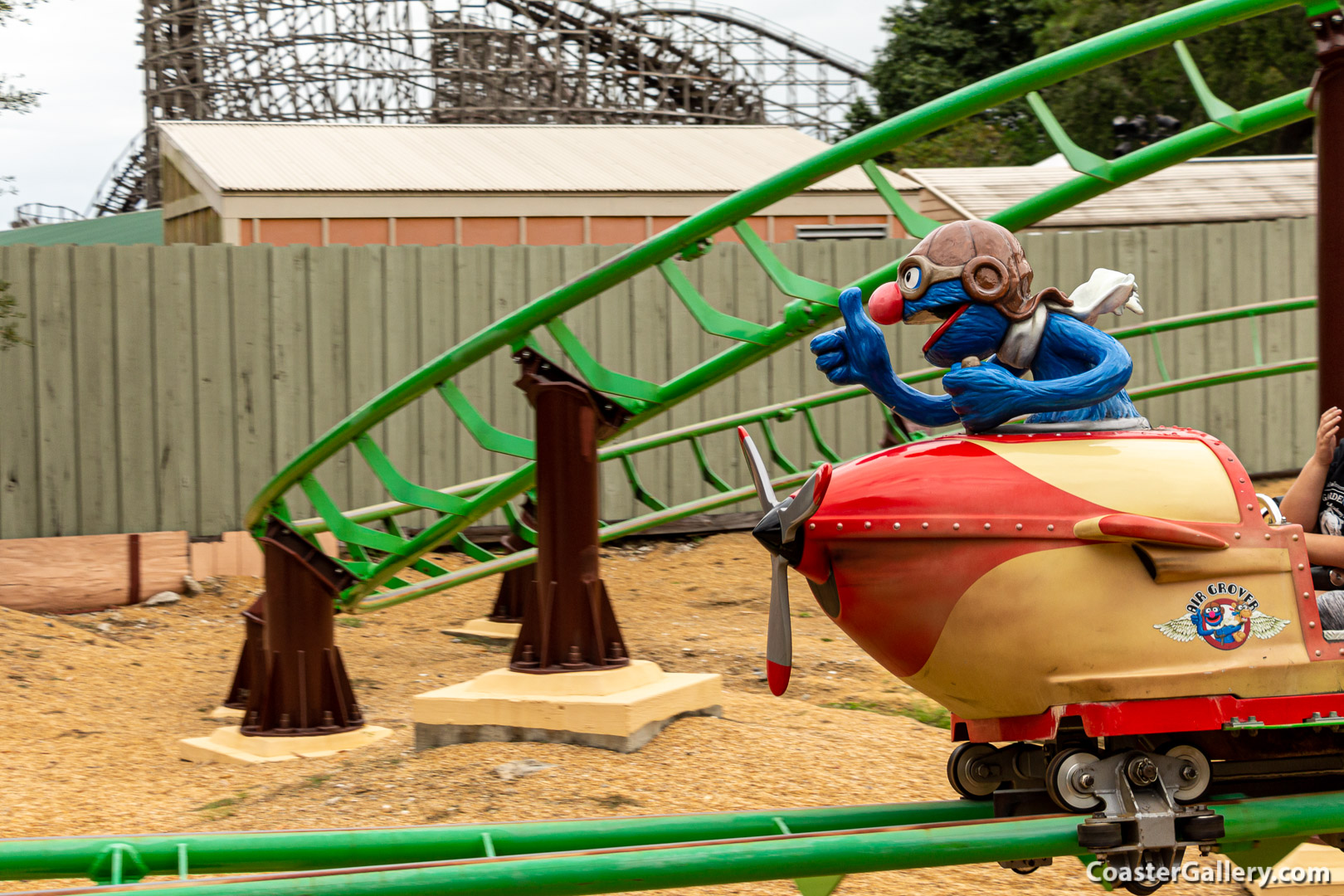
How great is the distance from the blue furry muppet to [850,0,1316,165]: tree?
1751 cm

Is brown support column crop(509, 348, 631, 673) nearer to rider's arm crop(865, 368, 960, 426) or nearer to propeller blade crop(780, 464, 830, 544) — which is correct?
rider's arm crop(865, 368, 960, 426)

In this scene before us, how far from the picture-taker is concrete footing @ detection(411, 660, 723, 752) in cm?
457

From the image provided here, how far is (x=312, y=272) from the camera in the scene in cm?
957

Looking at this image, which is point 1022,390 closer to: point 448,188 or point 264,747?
point 264,747

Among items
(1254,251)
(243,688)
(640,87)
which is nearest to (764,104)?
(640,87)

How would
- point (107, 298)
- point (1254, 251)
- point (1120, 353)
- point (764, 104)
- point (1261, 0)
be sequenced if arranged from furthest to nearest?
point (764, 104), point (1254, 251), point (107, 298), point (1261, 0), point (1120, 353)

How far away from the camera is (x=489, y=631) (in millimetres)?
7828

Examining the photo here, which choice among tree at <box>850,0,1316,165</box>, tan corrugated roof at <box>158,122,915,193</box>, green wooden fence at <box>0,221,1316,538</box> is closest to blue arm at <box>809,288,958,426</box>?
green wooden fence at <box>0,221,1316,538</box>

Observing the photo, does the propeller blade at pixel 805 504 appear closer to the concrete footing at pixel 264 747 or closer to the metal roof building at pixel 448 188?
the concrete footing at pixel 264 747

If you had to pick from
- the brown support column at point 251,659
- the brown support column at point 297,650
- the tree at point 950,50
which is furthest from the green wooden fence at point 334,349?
the tree at point 950,50

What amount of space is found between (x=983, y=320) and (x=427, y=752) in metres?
2.87

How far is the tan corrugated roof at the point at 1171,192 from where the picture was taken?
12.2 m

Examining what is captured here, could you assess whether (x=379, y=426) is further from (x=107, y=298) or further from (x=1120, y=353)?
(x=1120, y=353)

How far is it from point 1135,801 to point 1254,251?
32.7 feet
